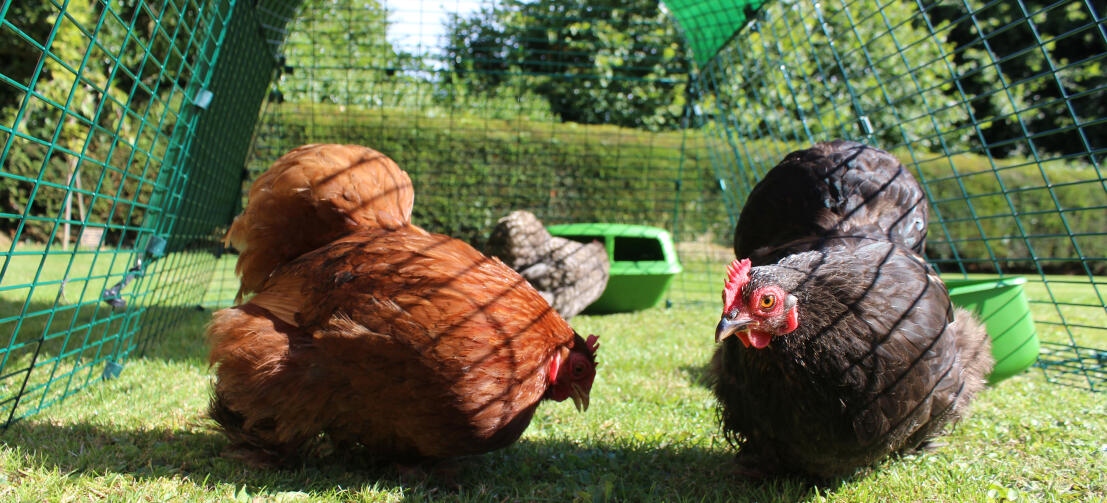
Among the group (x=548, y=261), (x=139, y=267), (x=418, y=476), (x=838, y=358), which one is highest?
(x=548, y=261)

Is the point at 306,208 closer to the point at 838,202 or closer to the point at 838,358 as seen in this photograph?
the point at 838,358

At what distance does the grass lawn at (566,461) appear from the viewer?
1.84m

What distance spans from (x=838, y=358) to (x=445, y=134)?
6.57 m

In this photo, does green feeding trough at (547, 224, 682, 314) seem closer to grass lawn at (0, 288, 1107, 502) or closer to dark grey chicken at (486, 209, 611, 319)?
dark grey chicken at (486, 209, 611, 319)

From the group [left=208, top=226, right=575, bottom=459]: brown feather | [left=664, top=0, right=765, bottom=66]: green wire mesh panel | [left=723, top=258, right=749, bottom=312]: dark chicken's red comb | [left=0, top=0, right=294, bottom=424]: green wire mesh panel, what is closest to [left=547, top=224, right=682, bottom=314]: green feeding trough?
[left=664, top=0, right=765, bottom=66]: green wire mesh panel

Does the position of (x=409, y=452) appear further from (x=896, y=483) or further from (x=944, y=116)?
(x=944, y=116)

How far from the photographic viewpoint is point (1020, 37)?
16.1 metres

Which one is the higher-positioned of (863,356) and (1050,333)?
(1050,333)

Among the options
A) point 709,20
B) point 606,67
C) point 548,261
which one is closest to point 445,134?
point 606,67

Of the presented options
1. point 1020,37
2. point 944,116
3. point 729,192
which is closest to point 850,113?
point 944,116

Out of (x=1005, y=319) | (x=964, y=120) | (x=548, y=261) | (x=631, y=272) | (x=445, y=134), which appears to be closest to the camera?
(x=1005, y=319)

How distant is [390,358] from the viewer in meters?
1.80

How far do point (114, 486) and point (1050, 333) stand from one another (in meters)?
6.53

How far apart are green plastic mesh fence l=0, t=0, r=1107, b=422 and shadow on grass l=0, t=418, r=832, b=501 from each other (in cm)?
37
